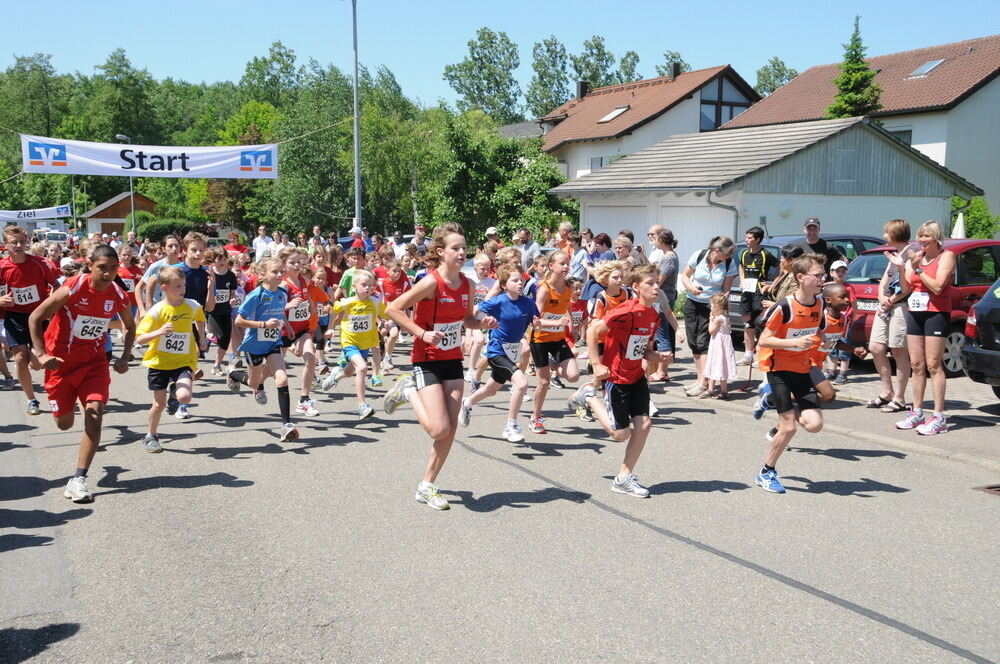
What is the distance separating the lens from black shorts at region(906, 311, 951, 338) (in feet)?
27.8

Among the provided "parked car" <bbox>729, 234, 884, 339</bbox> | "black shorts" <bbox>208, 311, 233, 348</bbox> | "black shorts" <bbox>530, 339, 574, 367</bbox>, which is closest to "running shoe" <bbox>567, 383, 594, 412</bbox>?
"black shorts" <bbox>530, 339, 574, 367</bbox>

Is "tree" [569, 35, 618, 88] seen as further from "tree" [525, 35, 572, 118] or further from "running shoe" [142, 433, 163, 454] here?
"running shoe" [142, 433, 163, 454]

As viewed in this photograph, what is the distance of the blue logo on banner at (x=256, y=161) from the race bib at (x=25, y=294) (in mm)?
12200

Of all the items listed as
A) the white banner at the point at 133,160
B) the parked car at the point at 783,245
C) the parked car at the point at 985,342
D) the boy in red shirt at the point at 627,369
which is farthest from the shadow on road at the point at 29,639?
the white banner at the point at 133,160

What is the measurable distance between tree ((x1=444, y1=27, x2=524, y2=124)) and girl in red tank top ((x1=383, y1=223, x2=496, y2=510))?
103 metres

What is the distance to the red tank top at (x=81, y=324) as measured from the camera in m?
6.69

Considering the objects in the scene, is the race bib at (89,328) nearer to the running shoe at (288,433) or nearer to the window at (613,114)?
the running shoe at (288,433)

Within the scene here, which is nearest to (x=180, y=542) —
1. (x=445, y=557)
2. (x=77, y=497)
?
(x=77, y=497)

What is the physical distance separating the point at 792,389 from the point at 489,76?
106 metres

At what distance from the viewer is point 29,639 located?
419 cm

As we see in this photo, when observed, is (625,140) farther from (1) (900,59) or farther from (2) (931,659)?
(2) (931,659)

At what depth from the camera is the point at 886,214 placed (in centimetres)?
2586

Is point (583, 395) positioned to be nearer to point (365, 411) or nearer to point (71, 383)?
point (365, 411)

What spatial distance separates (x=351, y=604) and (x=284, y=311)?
488 cm
